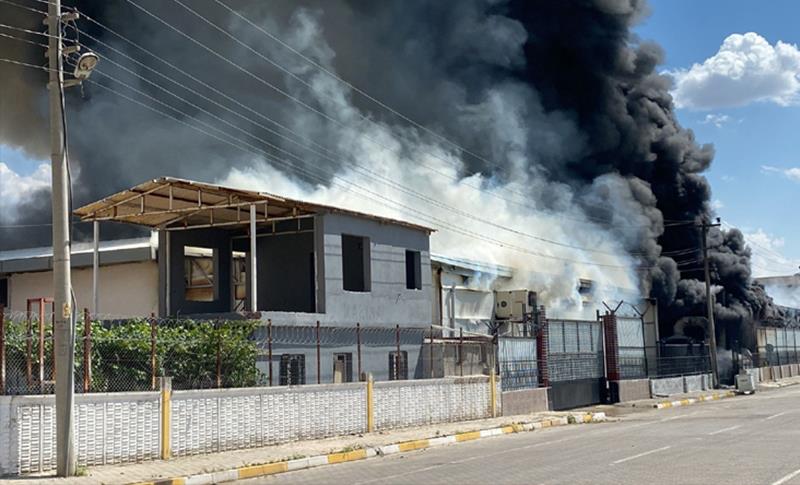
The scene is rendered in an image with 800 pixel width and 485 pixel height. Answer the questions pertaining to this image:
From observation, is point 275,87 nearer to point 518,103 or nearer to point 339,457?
point 518,103

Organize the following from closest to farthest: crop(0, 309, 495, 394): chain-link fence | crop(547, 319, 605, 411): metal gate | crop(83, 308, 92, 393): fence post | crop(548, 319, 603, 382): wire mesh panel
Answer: crop(0, 309, 495, 394): chain-link fence
crop(83, 308, 92, 393): fence post
crop(547, 319, 605, 411): metal gate
crop(548, 319, 603, 382): wire mesh panel

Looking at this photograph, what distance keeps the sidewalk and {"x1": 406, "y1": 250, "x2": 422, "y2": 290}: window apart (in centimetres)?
481

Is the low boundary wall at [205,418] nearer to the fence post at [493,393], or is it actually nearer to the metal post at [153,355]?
the metal post at [153,355]

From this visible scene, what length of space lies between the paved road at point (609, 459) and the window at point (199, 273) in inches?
426

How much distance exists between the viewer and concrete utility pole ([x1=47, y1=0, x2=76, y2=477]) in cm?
1333

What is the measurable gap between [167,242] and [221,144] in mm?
20222

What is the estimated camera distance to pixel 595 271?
48500mm

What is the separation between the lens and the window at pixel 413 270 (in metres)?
27.8

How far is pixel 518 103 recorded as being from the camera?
5469cm

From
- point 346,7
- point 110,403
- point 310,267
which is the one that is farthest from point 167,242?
point 346,7

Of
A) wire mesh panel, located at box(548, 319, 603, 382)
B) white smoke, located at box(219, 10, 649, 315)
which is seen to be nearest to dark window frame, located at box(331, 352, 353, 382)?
wire mesh panel, located at box(548, 319, 603, 382)

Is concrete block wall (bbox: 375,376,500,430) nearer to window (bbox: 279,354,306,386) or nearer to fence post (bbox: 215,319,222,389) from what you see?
window (bbox: 279,354,306,386)

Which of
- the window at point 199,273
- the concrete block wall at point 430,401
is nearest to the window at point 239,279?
the window at point 199,273

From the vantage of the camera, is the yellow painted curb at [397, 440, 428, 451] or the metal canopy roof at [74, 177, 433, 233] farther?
the metal canopy roof at [74, 177, 433, 233]
